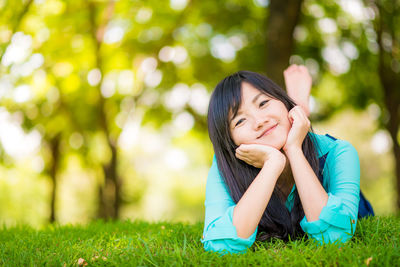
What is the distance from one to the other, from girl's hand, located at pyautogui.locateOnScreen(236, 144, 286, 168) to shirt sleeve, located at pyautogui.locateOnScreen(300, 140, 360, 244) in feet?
1.31

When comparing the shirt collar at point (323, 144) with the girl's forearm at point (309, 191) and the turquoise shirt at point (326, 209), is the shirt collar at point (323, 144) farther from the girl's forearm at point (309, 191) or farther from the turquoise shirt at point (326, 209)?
the girl's forearm at point (309, 191)

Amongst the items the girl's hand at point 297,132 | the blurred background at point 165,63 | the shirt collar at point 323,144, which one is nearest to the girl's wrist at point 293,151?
the girl's hand at point 297,132

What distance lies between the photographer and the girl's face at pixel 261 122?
252cm

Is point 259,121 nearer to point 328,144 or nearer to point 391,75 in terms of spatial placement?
point 328,144

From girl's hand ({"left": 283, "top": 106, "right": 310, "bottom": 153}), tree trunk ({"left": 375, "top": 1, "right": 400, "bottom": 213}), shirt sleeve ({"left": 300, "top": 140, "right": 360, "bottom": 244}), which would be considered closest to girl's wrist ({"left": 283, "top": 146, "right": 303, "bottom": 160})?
girl's hand ({"left": 283, "top": 106, "right": 310, "bottom": 153})

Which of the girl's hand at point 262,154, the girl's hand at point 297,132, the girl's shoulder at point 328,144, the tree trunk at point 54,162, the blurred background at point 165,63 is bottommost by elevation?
the tree trunk at point 54,162

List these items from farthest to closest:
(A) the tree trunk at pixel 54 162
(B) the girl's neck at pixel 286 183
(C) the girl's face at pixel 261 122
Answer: (A) the tree trunk at pixel 54 162
(B) the girl's neck at pixel 286 183
(C) the girl's face at pixel 261 122

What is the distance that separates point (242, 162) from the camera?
2730 millimetres

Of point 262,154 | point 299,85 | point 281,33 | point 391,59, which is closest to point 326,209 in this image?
point 262,154

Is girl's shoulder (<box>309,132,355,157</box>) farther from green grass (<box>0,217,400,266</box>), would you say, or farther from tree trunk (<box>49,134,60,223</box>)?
tree trunk (<box>49,134,60,223</box>)

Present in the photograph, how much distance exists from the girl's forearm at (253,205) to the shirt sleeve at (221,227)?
0.14ft

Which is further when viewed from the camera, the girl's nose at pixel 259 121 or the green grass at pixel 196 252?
the girl's nose at pixel 259 121

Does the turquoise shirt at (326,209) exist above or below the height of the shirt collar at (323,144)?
below

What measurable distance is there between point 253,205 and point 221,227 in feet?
0.80
